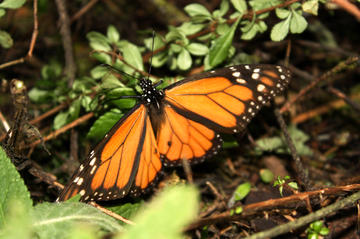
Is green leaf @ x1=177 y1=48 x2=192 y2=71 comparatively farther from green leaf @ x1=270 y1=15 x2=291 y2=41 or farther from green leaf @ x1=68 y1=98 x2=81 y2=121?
green leaf @ x1=68 y1=98 x2=81 y2=121

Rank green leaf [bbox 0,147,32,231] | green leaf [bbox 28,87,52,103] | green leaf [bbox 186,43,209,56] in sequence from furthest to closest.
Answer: green leaf [bbox 28,87,52,103] < green leaf [bbox 186,43,209,56] < green leaf [bbox 0,147,32,231]

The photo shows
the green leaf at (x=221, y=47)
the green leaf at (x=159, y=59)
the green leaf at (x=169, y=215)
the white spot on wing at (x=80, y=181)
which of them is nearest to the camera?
the green leaf at (x=169, y=215)

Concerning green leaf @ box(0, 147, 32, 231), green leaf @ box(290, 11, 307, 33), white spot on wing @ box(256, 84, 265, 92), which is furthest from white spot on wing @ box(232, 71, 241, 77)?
green leaf @ box(0, 147, 32, 231)

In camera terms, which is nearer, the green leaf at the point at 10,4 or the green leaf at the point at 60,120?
the green leaf at the point at 10,4

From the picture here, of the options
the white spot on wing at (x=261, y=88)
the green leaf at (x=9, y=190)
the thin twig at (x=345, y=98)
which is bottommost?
the green leaf at (x=9, y=190)

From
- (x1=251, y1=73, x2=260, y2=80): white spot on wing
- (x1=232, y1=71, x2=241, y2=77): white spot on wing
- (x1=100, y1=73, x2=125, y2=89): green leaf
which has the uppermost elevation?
(x1=100, y1=73, x2=125, y2=89): green leaf

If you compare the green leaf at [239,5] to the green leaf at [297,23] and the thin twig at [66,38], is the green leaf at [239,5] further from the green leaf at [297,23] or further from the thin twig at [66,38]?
the thin twig at [66,38]

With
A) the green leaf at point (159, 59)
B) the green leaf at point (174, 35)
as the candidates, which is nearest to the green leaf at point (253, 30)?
the green leaf at point (174, 35)

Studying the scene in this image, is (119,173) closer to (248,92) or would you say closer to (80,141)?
(80,141)
